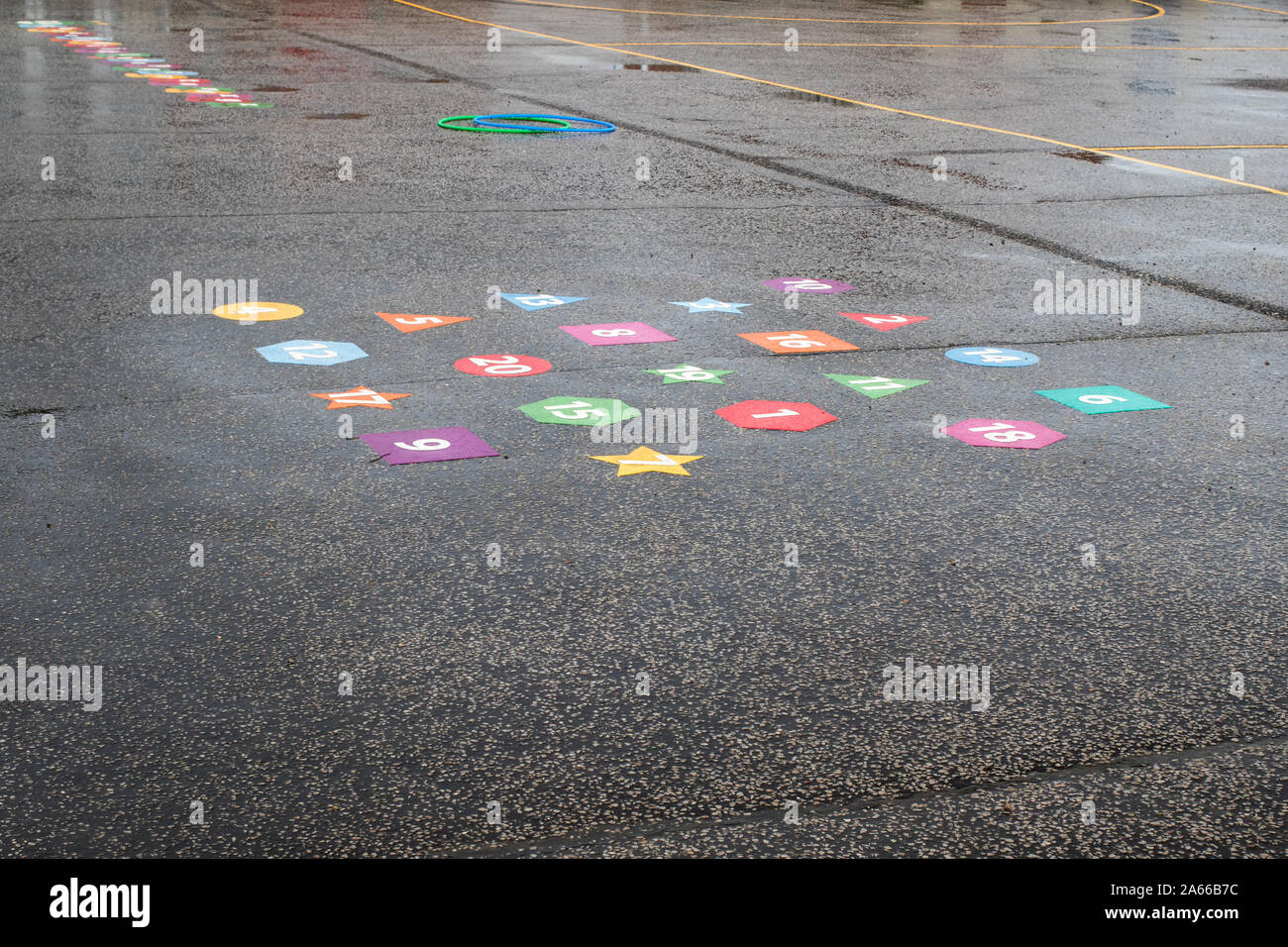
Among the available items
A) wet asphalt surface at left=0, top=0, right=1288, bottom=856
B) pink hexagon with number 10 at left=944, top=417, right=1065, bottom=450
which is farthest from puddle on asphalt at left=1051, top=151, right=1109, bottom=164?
pink hexagon with number 10 at left=944, top=417, right=1065, bottom=450

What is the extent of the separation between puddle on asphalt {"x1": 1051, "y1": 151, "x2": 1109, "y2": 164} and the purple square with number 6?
24.6 feet

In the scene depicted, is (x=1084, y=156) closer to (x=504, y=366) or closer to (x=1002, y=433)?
(x=1002, y=433)

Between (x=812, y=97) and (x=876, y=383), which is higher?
(x=812, y=97)

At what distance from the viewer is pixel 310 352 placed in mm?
5848

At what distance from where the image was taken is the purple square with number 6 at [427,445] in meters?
4.72

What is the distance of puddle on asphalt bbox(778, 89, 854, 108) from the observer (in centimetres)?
1398

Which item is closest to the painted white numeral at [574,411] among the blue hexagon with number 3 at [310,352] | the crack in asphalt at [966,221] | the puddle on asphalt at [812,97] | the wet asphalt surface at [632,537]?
the wet asphalt surface at [632,537]

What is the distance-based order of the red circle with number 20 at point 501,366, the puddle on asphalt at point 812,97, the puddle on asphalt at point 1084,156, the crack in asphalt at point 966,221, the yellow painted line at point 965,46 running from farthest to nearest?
1. the yellow painted line at point 965,46
2. the puddle on asphalt at point 812,97
3. the puddle on asphalt at point 1084,156
4. the crack in asphalt at point 966,221
5. the red circle with number 20 at point 501,366

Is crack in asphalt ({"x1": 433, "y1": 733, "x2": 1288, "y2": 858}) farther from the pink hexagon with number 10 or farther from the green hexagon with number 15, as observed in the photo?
the green hexagon with number 15

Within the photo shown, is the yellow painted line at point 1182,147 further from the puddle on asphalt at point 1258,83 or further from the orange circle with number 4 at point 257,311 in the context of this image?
the orange circle with number 4 at point 257,311

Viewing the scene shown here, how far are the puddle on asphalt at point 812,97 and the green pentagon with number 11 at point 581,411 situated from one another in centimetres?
931

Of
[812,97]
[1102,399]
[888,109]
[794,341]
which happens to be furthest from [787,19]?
[1102,399]

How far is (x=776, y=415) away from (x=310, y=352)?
1940 millimetres

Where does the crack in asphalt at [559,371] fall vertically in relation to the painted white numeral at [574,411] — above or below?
above
